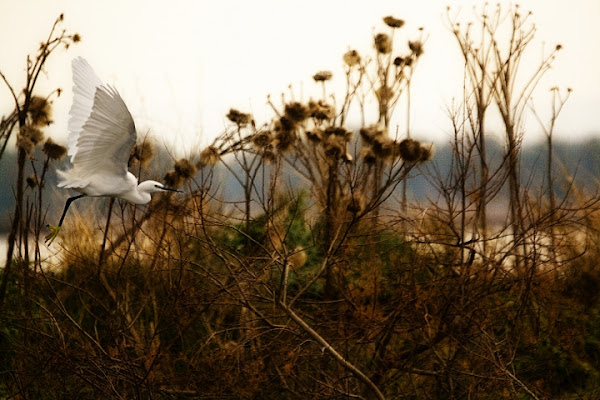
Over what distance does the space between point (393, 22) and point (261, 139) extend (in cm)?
158

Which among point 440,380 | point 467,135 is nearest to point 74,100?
point 467,135

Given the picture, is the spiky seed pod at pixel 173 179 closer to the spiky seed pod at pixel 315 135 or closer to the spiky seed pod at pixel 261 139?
the spiky seed pod at pixel 261 139

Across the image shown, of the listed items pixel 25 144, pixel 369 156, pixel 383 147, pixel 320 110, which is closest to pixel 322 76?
pixel 320 110

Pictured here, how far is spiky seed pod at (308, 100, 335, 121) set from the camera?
235 inches

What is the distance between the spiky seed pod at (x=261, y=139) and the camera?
5941 mm

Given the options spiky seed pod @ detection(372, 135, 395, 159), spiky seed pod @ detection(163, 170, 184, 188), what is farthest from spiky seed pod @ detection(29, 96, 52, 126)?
spiky seed pod @ detection(372, 135, 395, 159)

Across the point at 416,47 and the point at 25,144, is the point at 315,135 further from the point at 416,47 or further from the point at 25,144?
the point at 25,144

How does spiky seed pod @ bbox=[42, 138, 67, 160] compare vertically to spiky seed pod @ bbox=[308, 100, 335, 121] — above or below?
below

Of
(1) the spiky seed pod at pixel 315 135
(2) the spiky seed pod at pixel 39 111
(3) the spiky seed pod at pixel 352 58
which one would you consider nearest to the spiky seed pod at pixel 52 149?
(2) the spiky seed pod at pixel 39 111

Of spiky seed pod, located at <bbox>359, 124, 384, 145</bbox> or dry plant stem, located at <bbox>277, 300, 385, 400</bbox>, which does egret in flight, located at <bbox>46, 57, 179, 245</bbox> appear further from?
spiky seed pod, located at <bbox>359, 124, 384, 145</bbox>

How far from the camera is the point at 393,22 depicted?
6.82m

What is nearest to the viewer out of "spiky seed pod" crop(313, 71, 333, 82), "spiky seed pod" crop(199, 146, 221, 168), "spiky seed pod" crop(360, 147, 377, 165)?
"spiky seed pod" crop(360, 147, 377, 165)

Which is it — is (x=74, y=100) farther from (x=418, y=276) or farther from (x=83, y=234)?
(x=418, y=276)

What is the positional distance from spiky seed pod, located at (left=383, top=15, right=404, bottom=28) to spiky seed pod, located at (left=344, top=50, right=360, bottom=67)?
1.14 feet
